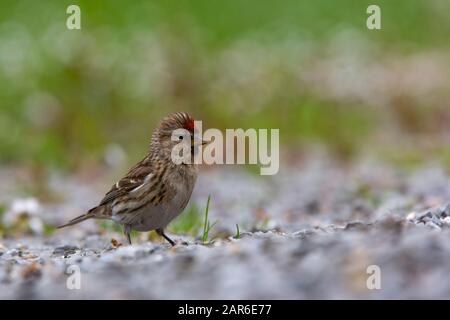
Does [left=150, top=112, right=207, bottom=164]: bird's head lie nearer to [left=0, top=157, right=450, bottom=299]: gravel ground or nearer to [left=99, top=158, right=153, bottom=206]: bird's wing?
[left=99, top=158, right=153, bottom=206]: bird's wing

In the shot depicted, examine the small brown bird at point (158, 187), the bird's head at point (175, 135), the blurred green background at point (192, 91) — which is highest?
the blurred green background at point (192, 91)

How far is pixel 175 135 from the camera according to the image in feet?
25.5

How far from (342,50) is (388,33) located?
4.69m

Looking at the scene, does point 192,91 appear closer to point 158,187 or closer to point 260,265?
point 158,187

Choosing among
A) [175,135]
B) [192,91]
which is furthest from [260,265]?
[192,91]

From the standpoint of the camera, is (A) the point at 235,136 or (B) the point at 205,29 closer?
(A) the point at 235,136

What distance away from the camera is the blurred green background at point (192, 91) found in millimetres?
13844

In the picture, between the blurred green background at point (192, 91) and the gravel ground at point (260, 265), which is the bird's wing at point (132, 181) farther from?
the blurred green background at point (192, 91)

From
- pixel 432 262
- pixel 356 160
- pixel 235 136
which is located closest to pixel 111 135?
pixel 235 136

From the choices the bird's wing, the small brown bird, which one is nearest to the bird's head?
the small brown bird

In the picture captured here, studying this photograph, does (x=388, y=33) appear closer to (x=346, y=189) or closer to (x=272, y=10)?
(x=272, y=10)

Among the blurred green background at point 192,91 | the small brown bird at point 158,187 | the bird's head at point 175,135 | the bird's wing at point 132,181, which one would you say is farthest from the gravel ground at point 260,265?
the blurred green background at point 192,91

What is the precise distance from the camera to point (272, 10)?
912 inches

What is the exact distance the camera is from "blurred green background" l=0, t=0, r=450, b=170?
45.4 feet
